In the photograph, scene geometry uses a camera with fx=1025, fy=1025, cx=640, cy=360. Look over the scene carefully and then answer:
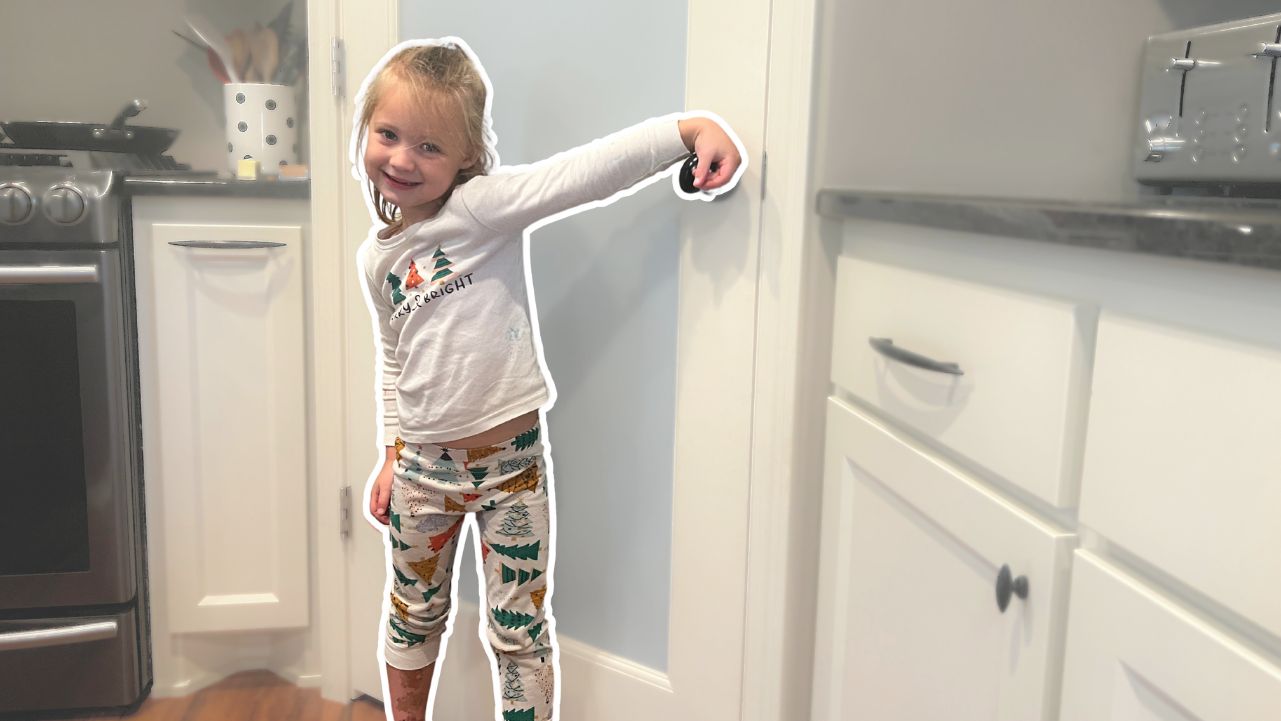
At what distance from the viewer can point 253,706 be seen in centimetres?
174

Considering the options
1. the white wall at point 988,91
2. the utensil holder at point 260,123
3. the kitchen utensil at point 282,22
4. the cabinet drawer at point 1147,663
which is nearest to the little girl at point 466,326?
the white wall at point 988,91

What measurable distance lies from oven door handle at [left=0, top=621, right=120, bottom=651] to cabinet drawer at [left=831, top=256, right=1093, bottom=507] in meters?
1.30

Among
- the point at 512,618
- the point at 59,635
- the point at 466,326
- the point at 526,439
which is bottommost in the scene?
the point at 59,635

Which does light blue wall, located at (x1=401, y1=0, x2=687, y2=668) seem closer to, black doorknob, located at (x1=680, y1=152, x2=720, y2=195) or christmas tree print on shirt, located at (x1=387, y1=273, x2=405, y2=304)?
black doorknob, located at (x1=680, y1=152, x2=720, y2=195)

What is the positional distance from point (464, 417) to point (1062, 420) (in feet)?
2.42

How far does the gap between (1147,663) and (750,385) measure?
0.60 metres

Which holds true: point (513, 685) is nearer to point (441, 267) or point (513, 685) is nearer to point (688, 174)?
point (441, 267)

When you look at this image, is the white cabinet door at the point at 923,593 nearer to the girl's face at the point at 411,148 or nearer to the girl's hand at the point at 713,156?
the girl's hand at the point at 713,156

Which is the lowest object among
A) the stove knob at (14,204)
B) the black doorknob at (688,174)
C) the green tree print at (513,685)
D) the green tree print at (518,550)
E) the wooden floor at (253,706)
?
the wooden floor at (253,706)

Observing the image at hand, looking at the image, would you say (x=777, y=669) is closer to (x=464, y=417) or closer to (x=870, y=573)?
(x=870, y=573)

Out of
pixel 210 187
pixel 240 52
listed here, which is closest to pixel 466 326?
pixel 210 187

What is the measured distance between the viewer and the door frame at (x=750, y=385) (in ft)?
3.72

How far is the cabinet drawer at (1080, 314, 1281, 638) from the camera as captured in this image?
580mm

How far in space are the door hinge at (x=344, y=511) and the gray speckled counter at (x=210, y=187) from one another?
47 cm
